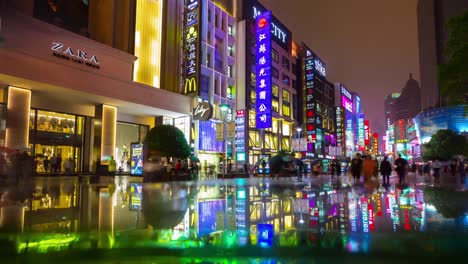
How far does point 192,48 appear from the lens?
38.3m

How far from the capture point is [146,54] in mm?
38844

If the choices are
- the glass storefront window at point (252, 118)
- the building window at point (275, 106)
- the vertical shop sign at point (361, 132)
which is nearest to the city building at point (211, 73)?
the glass storefront window at point (252, 118)

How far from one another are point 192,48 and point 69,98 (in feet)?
44.6

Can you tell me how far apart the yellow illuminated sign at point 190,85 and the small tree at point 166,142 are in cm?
1155

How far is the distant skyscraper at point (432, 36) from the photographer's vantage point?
131500mm

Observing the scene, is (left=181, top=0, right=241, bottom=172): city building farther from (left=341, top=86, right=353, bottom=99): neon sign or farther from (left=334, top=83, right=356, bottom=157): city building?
(left=341, top=86, right=353, bottom=99): neon sign

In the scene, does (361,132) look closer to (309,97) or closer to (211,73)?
(309,97)

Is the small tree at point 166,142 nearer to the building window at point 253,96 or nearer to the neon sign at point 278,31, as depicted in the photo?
the building window at point 253,96

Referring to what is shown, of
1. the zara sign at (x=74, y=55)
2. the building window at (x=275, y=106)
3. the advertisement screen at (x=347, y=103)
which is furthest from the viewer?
the advertisement screen at (x=347, y=103)

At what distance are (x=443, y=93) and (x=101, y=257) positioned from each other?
59.8 ft

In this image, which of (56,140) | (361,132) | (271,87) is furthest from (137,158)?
(361,132)

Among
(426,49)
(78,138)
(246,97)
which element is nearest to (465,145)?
(246,97)

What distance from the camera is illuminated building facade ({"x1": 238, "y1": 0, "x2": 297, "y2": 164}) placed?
53500mm

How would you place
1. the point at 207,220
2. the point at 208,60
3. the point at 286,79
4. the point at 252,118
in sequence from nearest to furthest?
1. the point at 207,220
2. the point at 208,60
3. the point at 252,118
4. the point at 286,79
